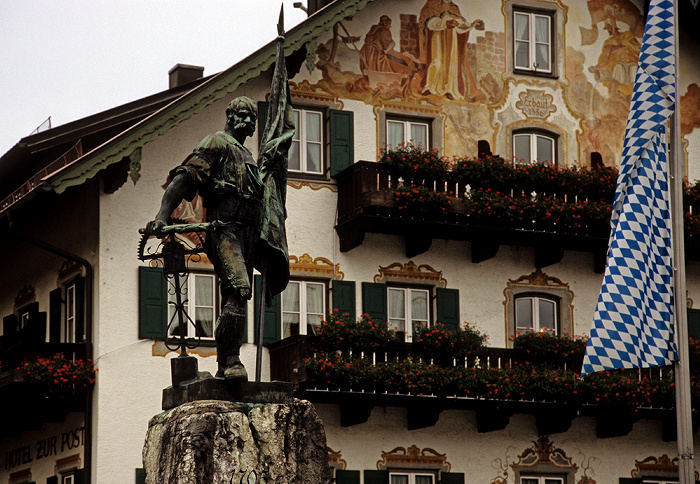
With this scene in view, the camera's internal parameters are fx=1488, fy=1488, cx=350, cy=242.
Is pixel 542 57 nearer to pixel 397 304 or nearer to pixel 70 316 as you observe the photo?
pixel 397 304

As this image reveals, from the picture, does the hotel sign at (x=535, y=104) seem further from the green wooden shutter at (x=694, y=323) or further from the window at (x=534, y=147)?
the green wooden shutter at (x=694, y=323)

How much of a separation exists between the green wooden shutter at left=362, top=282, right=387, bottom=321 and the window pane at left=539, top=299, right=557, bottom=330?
3.21 metres

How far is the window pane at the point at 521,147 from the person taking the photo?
86.2ft

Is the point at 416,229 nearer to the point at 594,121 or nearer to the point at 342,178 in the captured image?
the point at 342,178

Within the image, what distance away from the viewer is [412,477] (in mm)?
24031

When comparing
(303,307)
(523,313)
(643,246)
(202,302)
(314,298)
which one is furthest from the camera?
(523,313)

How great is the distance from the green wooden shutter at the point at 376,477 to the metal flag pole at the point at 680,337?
6086 mm

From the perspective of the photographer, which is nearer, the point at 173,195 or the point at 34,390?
the point at 173,195

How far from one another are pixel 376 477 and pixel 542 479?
3159 mm

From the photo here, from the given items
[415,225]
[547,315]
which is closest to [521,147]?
[547,315]

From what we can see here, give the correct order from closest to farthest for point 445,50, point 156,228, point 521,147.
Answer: point 156,228 < point 445,50 < point 521,147

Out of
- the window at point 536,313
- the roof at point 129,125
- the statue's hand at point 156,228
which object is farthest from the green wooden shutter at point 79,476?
the statue's hand at point 156,228

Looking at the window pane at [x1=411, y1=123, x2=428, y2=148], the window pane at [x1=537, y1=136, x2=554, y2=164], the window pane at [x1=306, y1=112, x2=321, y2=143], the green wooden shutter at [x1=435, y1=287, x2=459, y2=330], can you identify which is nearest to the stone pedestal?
the green wooden shutter at [x1=435, y1=287, x2=459, y2=330]

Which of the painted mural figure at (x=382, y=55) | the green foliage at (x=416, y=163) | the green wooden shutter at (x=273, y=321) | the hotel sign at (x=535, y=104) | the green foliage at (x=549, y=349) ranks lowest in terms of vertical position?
the green foliage at (x=549, y=349)
